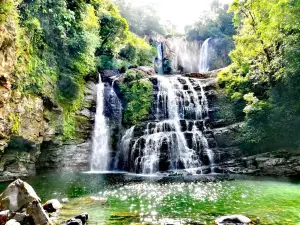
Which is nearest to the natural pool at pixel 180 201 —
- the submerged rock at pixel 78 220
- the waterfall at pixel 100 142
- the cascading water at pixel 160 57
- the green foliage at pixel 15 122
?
the submerged rock at pixel 78 220

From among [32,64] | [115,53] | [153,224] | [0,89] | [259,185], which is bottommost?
[153,224]

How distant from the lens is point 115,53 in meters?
30.1

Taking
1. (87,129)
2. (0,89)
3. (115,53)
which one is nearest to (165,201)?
(0,89)

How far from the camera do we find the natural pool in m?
7.85

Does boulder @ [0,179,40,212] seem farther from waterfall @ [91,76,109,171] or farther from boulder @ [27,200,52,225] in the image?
waterfall @ [91,76,109,171]

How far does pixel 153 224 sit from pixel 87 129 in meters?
17.2

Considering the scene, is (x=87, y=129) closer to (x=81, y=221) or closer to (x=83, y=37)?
(x=83, y=37)

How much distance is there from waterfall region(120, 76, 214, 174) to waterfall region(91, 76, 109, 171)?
5.69 ft

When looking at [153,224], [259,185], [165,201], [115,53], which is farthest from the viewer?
[115,53]

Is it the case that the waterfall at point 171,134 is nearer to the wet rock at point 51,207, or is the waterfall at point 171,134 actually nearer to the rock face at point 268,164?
the rock face at point 268,164

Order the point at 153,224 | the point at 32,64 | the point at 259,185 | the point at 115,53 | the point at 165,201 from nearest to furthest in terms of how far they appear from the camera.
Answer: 1. the point at 153,224
2. the point at 165,201
3. the point at 259,185
4. the point at 32,64
5. the point at 115,53

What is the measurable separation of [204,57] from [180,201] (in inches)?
1434

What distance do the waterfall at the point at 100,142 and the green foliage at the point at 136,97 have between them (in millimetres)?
2147

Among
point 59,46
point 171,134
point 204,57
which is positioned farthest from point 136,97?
point 204,57
